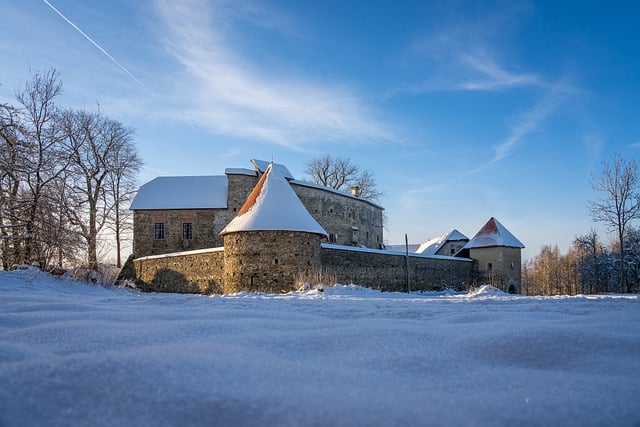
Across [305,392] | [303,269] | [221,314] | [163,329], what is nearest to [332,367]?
[305,392]

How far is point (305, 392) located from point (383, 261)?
20.2 m

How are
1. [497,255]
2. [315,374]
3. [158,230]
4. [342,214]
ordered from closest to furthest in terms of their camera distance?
[315,374] < [158,230] < [497,255] < [342,214]

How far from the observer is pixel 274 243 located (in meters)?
15.7

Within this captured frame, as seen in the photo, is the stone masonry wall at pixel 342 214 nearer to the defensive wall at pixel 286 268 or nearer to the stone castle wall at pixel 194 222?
the stone castle wall at pixel 194 222

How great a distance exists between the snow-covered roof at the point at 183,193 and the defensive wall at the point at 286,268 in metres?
4.06

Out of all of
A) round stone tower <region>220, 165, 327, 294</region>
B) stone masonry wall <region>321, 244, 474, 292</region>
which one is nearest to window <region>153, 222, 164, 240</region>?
round stone tower <region>220, 165, 327, 294</region>

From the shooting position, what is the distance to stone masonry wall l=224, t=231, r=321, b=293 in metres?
15.6

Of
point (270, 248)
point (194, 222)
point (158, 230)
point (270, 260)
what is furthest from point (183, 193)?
point (270, 260)

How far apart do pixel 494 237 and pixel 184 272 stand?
1890cm

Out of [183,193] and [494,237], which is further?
[183,193]

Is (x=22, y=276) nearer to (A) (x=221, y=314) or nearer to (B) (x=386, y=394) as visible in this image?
(A) (x=221, y=314)

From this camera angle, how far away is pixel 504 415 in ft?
4.90

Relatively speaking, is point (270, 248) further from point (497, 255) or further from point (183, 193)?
point (497, 255)

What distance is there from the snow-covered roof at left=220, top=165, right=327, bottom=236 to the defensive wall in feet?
1.29
